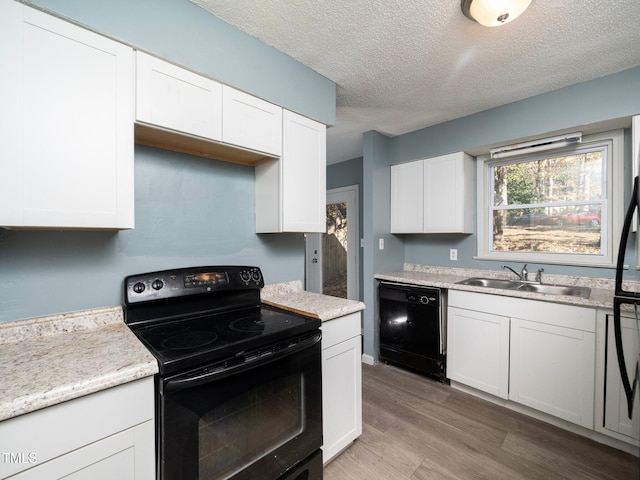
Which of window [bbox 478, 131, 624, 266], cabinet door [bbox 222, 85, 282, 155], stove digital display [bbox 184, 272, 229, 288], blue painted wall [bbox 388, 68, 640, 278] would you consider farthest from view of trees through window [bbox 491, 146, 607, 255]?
stove digital display [bbox 184, 272, 229, 288]

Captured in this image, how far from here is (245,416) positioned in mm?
1156

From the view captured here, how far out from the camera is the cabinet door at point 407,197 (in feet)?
9.84

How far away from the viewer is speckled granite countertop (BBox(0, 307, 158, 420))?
2.53 ft

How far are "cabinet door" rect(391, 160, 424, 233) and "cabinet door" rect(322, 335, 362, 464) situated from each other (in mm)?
1691

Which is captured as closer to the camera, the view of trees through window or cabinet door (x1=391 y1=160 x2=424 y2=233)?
the view of trees through window

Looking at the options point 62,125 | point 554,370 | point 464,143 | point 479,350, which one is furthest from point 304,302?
point 464,143

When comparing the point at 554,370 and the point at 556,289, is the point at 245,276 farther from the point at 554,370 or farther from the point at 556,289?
the point at 556,289

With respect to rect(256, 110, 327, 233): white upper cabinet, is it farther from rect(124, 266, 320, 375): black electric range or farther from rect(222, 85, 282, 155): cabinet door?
rect(124, 266, 320, 375): black electric range

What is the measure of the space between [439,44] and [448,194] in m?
1.47

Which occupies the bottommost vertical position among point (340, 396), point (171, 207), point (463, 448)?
point (463, 448)

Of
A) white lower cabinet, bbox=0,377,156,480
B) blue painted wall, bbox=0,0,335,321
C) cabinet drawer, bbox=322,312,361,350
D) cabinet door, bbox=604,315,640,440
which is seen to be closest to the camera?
white lower cabinet, bbox=0,377,156,480

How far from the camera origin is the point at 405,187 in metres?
3.12

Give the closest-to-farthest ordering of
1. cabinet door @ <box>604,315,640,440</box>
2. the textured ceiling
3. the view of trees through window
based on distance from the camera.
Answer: the textured ceiling < cabinet door @ <box>604,315,640,440</box> < the view of trees through window

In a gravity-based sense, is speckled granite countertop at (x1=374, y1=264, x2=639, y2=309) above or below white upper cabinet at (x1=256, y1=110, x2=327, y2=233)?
below
